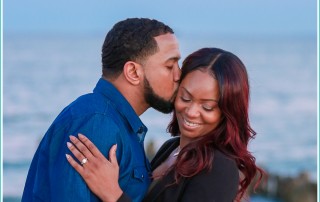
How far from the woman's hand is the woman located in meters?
0.31

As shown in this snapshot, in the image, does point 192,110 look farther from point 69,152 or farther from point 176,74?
point 69,152

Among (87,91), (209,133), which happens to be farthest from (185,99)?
(87,91)

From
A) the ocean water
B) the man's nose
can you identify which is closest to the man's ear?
the man's nose

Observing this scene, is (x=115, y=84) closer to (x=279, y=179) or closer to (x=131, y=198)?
(x=131, y=198)

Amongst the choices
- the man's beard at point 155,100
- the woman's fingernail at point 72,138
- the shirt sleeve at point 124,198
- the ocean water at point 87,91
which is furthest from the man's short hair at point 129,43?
the ocean water at point 87,91

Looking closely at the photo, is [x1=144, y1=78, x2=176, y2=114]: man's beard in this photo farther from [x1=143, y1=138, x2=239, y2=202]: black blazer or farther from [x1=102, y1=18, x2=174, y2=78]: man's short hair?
[x1=143, y1=138, x2=239, y2=202]: black blazer

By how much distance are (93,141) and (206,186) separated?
21.0 inches

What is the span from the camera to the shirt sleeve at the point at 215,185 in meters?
3.44

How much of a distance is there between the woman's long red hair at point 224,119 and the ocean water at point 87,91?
2.72 meters

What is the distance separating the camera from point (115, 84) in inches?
137

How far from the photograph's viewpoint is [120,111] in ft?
11.3

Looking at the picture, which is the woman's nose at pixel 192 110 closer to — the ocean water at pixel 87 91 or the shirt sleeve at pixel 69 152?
the shirt sleeve at pixel 69 152

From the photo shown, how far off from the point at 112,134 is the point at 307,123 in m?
20.4

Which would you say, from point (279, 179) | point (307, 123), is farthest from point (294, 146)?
point (279, 179)
